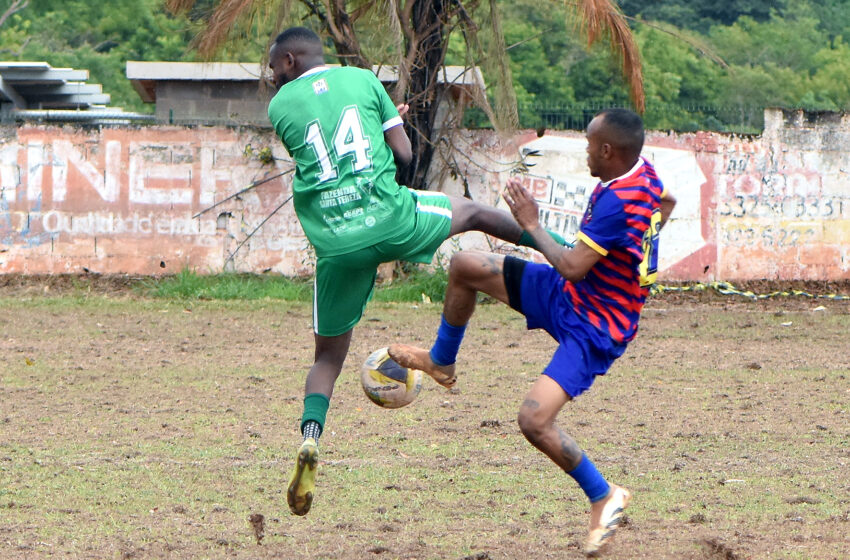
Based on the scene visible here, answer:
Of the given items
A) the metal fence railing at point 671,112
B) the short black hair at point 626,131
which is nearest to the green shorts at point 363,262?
the short black hair at point 626,131

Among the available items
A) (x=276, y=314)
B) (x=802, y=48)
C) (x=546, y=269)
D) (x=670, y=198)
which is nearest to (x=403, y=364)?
(x=546, y=269)

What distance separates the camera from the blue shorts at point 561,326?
4.76 m

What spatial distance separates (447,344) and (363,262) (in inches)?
25.6

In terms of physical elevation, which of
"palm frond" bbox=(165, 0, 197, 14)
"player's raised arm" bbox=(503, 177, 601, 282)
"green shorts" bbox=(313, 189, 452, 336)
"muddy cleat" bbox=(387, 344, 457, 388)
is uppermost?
"player's raised arm" bbox=(503, 177, 601, 282)

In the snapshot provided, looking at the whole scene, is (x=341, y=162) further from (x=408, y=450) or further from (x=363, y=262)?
(x=408, y=450)

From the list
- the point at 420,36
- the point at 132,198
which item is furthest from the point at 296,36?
the point at 132,198

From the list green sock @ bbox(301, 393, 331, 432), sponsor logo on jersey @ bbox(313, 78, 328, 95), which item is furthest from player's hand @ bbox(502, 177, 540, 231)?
green sock @ bbox(301, 393, 331, 432)

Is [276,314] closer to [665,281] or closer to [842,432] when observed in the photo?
[665,281]

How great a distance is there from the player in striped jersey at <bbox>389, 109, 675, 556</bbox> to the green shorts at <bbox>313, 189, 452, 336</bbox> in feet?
1.16

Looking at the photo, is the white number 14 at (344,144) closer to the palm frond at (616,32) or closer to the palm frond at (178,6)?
the palm frond at (616,32)

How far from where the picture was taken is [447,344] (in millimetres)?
5281

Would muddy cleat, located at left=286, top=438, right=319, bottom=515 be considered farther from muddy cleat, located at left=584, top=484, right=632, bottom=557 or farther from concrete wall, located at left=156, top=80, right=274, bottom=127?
concrete wall, located at left=156, top=80, right=274, bottom=127

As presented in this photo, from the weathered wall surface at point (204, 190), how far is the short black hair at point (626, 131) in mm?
10207

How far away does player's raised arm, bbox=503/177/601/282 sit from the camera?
4.65 meters
